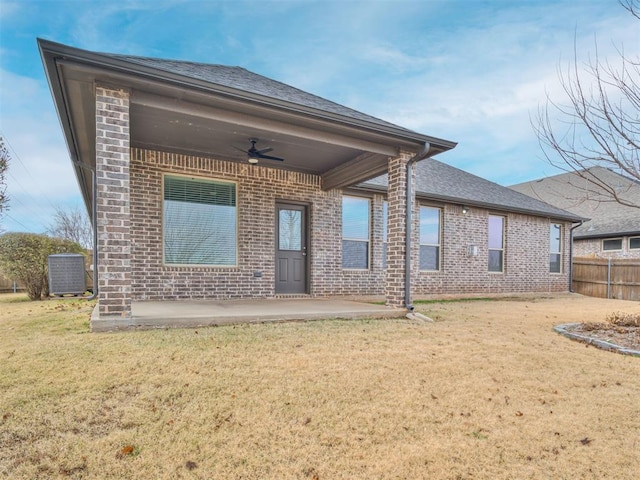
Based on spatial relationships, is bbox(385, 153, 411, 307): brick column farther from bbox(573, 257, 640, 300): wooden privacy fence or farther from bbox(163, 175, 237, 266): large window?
bbox(573, 257, 640, 300): wooden privacy fence

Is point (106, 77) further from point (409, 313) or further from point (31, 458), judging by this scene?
point (409, 313)

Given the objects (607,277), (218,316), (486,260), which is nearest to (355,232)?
(486,260)

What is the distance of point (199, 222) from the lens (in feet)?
24.0

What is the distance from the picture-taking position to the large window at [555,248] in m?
12.5

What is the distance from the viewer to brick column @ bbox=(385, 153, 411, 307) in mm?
6098

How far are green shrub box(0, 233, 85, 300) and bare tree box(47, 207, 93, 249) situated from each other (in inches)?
763

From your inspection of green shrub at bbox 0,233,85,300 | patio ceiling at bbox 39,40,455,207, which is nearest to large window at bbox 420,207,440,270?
patio ceiling at bbox 39,40,455,207

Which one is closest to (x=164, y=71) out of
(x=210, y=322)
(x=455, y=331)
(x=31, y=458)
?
(x=210, y=322)

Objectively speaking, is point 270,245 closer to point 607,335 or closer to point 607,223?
point 607,335

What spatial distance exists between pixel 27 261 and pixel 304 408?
959 cm

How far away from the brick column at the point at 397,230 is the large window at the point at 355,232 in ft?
8.58

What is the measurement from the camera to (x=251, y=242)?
7703 millimetres

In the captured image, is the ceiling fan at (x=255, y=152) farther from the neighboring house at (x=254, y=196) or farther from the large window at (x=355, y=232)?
the large window at (x=355, y=232)

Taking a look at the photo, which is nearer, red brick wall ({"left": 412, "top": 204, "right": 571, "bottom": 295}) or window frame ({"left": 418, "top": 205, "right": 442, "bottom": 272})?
window frame ({"left": 418, "top": 205, "right": 442, "bottom": 272})
